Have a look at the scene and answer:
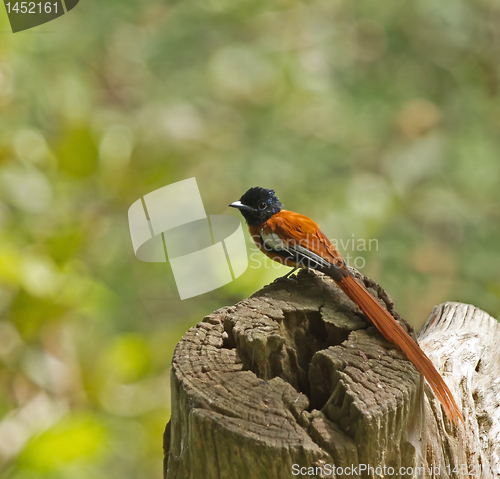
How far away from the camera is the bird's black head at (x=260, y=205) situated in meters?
2.46

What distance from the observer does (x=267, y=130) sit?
396 centimetres

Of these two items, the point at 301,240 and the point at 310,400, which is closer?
the point at 310,400

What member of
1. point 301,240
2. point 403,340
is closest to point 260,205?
point 301,240

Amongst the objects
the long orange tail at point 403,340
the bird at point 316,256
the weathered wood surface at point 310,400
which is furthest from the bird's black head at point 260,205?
the long orange tail at point 403,340

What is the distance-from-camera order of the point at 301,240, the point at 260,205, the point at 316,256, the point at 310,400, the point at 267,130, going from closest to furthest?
the point at 310,400, the point at 316,256, the point at 301,240, the point at 260,205, the point at 267,130

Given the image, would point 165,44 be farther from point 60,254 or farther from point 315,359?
point 315,359

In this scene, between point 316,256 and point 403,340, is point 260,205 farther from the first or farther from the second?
point 403,340

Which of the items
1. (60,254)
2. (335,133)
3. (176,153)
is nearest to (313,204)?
(335,133)

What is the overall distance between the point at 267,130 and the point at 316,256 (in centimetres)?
209

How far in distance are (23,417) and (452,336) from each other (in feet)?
6.44

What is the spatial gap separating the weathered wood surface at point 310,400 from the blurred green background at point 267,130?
1048 millimetres

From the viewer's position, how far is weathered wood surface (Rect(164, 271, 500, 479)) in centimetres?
118

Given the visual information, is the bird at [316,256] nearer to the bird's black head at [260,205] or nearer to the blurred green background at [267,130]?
the bird's black head at [260,205]

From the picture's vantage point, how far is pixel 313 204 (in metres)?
3.72
